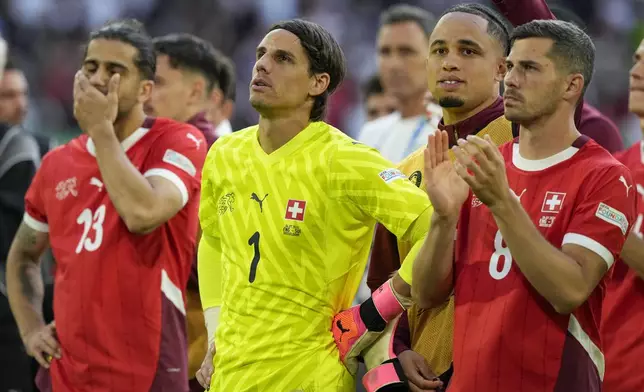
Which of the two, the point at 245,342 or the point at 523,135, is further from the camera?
the point at 245,342

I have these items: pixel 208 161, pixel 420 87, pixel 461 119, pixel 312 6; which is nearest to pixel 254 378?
pixel 208 161

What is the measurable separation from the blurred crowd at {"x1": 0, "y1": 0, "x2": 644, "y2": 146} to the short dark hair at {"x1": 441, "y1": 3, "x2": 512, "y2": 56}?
994 centimetres

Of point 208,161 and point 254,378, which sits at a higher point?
point 208,161

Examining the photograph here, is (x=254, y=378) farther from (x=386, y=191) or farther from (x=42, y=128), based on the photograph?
(x=42, y=128)

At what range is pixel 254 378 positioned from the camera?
434 centimetres

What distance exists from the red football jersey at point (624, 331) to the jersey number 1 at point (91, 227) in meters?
2.23

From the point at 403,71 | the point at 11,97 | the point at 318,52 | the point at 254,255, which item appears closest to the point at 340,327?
the point at 254,255

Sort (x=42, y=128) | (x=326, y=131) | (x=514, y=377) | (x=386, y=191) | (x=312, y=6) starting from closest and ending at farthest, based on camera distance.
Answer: (x=514, y=377), (x=386, y=191), (x=326, y=131), (x=42, y=128), (x=312, y=6)

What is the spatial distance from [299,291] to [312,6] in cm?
1228

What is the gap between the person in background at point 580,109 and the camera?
477cm

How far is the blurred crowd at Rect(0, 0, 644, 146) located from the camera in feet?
49.2

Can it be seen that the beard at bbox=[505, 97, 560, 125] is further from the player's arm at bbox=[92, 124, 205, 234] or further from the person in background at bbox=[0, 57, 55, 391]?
the person in background at bbox=[0, 57, 55, 391]

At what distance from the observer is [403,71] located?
7.66m

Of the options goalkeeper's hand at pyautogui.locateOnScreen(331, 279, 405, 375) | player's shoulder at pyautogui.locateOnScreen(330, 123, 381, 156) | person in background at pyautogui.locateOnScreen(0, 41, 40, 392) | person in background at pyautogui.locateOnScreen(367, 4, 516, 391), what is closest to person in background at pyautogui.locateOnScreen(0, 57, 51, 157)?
person in background at pyautogui.locateOnScreen(0, 41, 40, 392)
